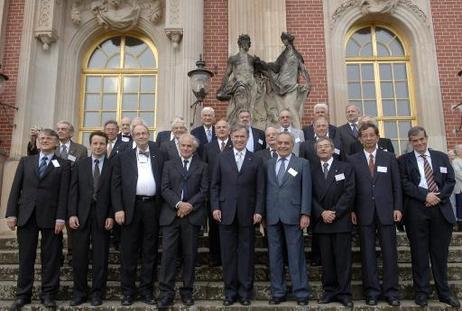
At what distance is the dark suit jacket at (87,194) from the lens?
16.5 ft

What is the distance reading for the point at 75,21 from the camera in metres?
10.4

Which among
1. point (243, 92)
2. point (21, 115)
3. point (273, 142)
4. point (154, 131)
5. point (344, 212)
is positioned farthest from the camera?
point (154, 131)

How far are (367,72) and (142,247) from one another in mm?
7311

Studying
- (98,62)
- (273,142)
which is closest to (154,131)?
(98,62)

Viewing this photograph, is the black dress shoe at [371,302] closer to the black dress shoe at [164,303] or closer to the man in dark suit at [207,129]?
the black dress shoe at [164,303]

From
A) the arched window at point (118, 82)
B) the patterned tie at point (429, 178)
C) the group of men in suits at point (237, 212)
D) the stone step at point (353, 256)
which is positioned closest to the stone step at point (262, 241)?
the stone step at point (353, 256)

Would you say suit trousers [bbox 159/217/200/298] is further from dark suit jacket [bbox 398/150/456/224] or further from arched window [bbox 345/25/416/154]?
arched window [bbox 345/25/416/154]

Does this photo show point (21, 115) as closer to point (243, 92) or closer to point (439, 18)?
point (243, 92)

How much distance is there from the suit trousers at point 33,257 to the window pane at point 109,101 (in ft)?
19.1

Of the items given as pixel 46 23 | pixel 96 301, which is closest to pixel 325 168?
pixel 96 301

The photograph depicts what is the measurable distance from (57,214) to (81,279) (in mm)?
738

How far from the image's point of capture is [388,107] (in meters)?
10.3

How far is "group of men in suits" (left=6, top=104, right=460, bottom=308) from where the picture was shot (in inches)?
190

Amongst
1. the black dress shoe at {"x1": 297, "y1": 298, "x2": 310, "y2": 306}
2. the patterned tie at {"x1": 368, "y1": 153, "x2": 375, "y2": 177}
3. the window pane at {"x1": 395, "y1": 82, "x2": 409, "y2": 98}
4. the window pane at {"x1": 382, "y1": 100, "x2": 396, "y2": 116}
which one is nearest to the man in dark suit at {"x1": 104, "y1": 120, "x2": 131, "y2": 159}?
the black dress shoe at {"x1": 297, "y1": 298, "x2": 310, "y2": 306}
